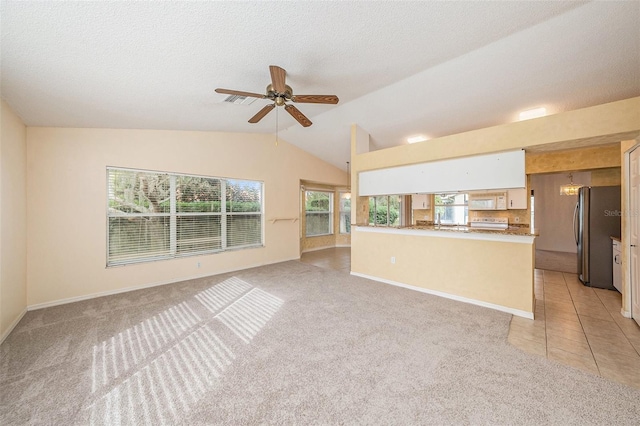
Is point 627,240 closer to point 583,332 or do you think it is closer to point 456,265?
point 583,332

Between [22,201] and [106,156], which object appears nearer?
[22,201]

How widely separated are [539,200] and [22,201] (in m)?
12.0

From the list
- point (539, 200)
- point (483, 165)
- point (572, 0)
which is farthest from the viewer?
point (539, 200)

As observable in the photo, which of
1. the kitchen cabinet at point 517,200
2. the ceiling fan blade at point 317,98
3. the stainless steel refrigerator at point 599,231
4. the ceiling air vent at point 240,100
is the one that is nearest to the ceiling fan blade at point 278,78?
the ceiling fan blade at point 317,98

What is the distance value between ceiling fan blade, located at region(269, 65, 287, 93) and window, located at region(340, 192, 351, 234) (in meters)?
6.19

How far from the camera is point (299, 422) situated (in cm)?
146

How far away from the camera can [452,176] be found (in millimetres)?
3637

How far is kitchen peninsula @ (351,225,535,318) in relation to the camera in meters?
3.02

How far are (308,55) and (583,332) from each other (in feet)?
13.9

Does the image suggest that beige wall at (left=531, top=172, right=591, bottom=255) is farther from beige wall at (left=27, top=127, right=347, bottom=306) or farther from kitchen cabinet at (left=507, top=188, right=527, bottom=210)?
beige wall at (left=27, top=127, right=347, bottom=306)

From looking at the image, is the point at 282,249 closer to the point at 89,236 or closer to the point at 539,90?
the point at 89,236

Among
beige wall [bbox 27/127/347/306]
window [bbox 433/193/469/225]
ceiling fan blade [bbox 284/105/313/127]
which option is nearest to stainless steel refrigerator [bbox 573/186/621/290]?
window [bbox 433/193/469/225]

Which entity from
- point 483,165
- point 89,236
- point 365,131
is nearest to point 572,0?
point 483,165

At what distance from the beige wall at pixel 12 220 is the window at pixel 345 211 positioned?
723 centimetres
